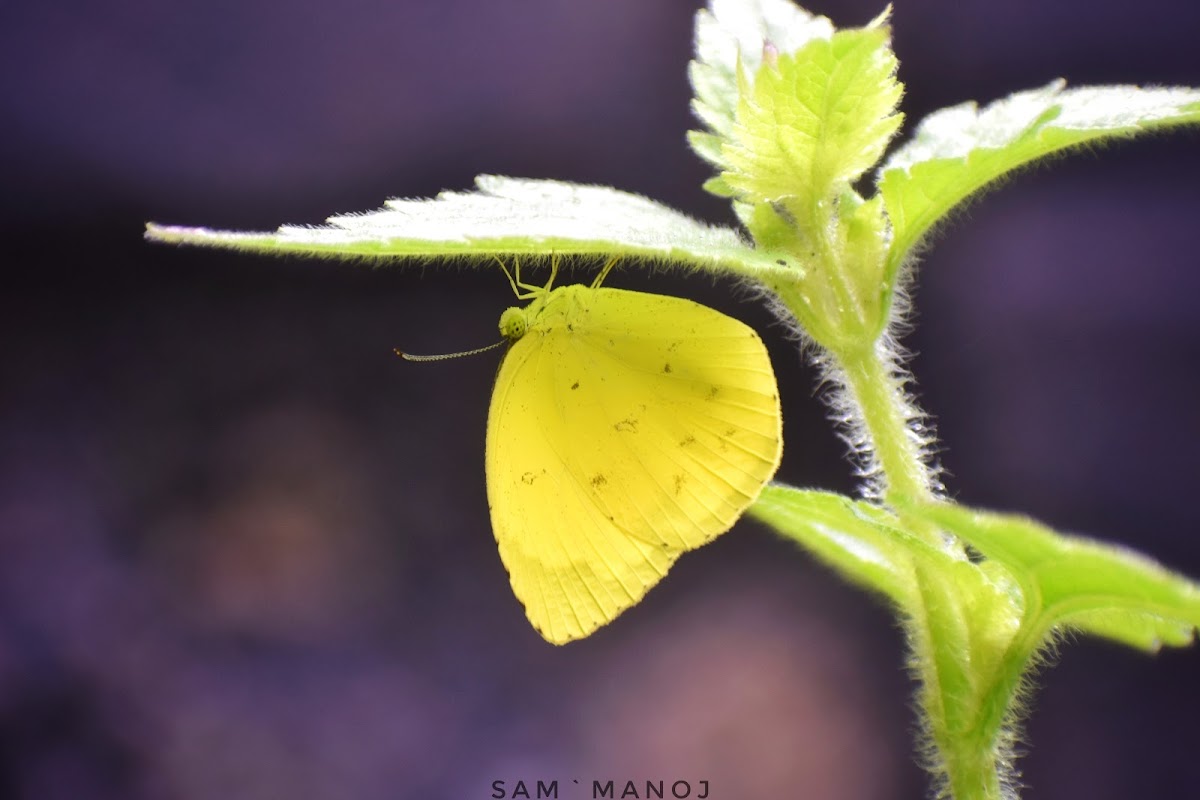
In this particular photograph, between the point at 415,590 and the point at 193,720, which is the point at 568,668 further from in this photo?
the point at 193,720

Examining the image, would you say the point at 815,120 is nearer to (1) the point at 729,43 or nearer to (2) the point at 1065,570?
(1) the point at 729,43

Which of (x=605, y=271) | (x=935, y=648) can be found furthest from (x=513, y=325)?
(x=935, y=648)

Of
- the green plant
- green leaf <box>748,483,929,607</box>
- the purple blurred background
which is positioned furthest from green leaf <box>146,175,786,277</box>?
the purple blurred background

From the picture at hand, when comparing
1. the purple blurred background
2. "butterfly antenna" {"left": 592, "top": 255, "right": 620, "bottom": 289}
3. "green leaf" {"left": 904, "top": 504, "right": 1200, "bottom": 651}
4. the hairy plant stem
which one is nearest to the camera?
"green leaf" {"left": 904, "top": 504, "right": 1200, "bottom": 651}

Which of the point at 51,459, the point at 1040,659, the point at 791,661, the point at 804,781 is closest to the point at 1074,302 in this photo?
the point at 791,661

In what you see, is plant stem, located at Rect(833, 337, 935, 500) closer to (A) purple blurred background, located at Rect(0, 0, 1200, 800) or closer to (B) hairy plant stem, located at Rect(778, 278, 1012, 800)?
(B) hairy plant stem, located at Rect(778, 278, 1012, 800)

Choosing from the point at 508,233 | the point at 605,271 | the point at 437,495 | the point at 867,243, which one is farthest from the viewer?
the point at 437,495

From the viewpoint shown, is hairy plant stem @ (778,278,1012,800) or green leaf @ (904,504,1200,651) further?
hairy plant stem @ (778,278,1012,800)

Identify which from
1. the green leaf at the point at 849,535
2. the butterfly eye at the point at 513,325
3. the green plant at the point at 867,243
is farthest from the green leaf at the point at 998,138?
the butterfly eye at the point at 513,325
